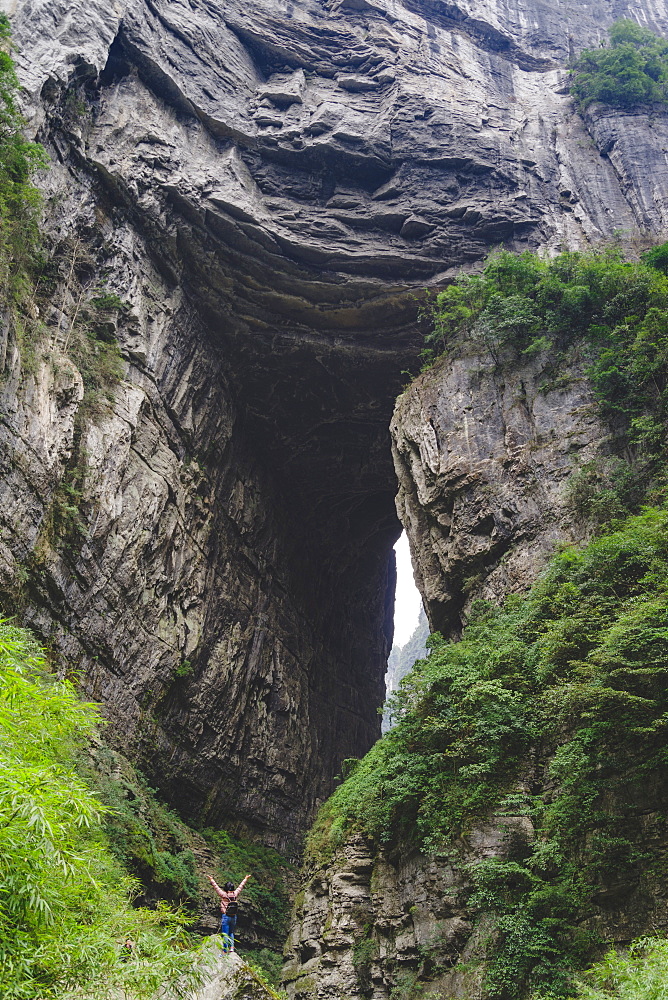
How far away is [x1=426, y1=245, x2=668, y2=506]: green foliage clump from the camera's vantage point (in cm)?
1207

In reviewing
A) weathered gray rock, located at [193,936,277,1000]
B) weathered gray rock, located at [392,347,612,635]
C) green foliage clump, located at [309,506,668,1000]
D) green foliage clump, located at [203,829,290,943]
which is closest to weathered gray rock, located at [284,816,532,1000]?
green foliage clump, located at [309,506,668,1000]

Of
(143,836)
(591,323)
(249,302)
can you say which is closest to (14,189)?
(249,302)

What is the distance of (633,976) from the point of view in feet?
15.1

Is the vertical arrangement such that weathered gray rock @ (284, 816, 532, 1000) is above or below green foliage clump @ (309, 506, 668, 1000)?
below

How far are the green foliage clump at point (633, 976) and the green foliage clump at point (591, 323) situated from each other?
7.27 meters

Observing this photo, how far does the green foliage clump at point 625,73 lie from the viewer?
20.3m

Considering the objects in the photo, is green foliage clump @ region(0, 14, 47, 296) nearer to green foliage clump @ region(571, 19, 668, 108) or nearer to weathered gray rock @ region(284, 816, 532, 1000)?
weathered gray rock @ region(284, 816, 532, 1000)

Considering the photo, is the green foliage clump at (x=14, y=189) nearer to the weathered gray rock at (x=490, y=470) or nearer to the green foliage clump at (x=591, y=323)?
the weathered gray rock at (x=490, y=470)

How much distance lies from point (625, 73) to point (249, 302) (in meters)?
13.8

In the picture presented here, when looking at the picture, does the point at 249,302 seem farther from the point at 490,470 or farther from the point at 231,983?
the point at 231,983

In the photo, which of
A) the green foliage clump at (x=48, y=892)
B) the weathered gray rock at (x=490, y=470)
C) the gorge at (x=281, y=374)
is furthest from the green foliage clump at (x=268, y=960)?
the green foliage clump at (x=48, y=892)

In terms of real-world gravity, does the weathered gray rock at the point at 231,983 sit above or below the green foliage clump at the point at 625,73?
below

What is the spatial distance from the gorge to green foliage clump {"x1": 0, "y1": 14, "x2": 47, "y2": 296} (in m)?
1.06

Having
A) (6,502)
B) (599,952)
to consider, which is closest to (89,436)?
(6,502)
